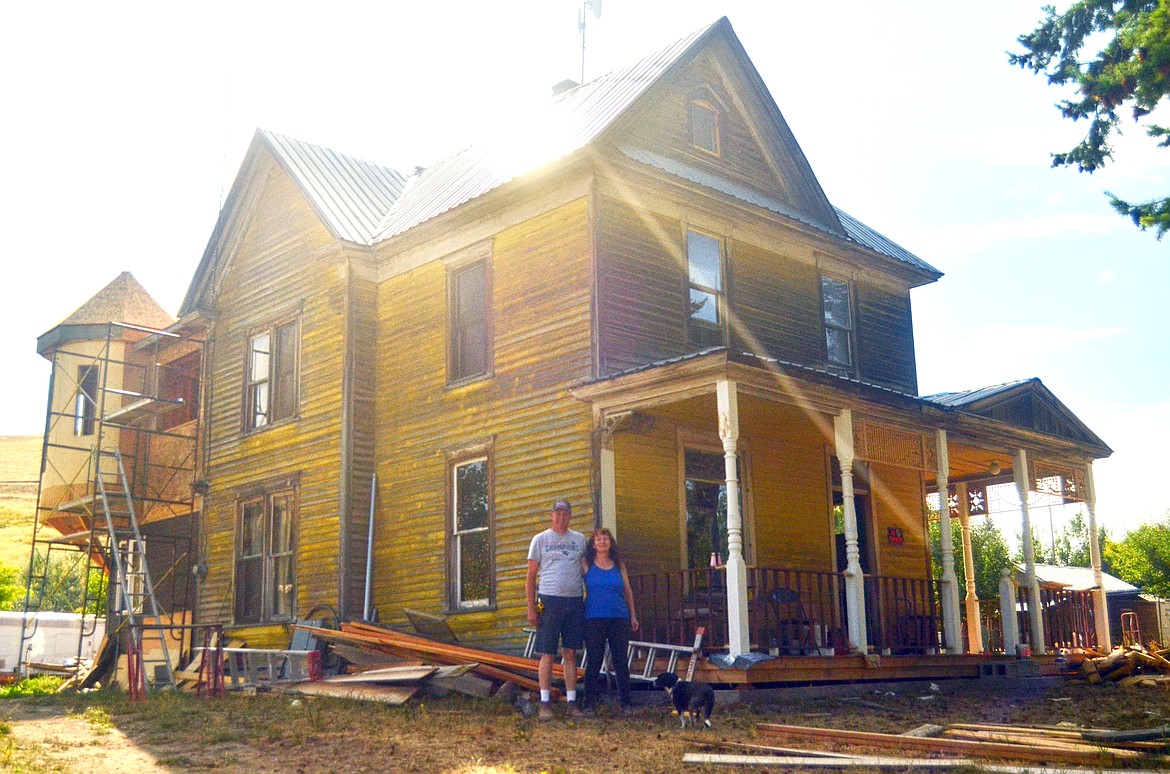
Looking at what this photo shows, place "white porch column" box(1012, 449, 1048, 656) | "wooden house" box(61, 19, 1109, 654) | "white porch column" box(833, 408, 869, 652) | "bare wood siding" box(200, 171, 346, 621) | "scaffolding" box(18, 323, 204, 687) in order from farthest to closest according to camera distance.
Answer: "scaffolding" box(18, 323, 204, 687)
"bare wood siding" box(200, 171, 346, 621)
"white porch column" box(1012, 449, 1048, 656)
"wooden house" box(61, 19, 1109, 654)
"white porch column" box(833, 408, 869, 652)

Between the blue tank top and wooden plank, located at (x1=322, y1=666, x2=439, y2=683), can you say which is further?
wooden plank, located at (x1=322, y1=666, x2=439, y2=683)

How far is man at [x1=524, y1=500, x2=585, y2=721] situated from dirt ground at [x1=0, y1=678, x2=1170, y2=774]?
69 cm

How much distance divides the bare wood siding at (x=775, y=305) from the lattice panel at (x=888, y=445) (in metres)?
2.61

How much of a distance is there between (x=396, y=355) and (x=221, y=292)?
5142mm

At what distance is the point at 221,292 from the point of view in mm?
20797

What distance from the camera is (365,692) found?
1188cm

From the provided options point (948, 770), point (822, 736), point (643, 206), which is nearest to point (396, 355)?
point (643, 206)

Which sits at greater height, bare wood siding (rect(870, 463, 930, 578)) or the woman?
bare wood siding (rect(870, 463, 930, 578))

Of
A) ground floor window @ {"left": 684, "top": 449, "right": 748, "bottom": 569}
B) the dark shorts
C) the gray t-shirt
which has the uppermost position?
ground floor window @ {"left": 684, "top": 449, "right": 748, "bottom": 569}

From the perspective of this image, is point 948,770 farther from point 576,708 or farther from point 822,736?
point 576,708

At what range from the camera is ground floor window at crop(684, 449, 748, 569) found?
1503 centimetres

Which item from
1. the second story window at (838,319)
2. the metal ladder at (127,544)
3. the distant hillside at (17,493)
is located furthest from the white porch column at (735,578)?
the distant hillside at (17,493)

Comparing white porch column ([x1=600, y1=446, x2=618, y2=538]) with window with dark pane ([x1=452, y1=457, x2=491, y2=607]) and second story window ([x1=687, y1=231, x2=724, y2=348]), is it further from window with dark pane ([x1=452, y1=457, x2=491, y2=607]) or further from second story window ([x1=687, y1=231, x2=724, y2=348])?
second story window ([x1=687, y1=231, x2=724, y2=348])

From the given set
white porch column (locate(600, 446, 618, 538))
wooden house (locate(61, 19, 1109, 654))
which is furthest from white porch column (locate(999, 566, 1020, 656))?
white porch column (locate(600, 446, 618, 538))
